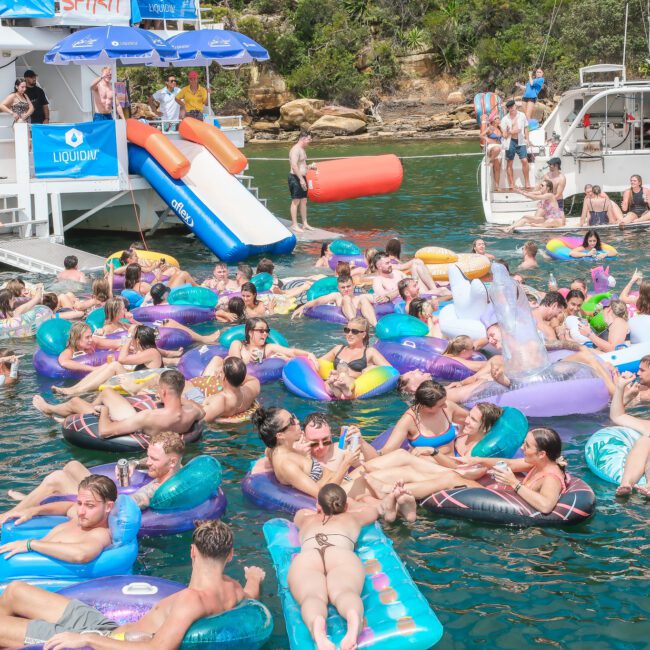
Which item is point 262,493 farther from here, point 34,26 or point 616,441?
point 34,26

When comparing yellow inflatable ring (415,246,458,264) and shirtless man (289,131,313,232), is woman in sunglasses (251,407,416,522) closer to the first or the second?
yellow inflatable ring (415,246,458,264)

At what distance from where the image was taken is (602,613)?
6453 mm

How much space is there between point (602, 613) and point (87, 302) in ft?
31.1

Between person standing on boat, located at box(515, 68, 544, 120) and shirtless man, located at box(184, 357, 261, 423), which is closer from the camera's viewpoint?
shirtless man, located at box(184, 357, 261, 423)

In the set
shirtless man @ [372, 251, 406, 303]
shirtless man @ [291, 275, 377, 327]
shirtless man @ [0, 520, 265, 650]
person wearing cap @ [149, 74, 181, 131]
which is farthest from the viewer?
person wearing cap @ [149, 74, 181, 131]

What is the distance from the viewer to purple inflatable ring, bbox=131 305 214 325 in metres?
13.7

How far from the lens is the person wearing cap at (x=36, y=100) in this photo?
60.8 ft

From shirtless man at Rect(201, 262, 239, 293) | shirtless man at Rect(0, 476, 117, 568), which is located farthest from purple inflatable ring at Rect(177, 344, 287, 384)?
shirtless man at Rect(0, 476, 117, 568)

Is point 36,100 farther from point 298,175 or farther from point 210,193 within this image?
point 298,175

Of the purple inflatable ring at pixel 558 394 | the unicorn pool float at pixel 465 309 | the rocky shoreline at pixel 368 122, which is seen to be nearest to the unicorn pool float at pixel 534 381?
the purple inflatable ring at pixel 558 394

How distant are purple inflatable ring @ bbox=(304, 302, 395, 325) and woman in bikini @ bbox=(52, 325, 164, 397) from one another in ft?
10.0

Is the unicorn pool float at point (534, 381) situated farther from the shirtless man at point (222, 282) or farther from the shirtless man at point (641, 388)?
the shirtless man at point (222, 282)

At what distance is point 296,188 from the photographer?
20.5 meters

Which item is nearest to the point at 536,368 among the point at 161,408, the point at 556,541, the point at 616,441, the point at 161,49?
the point at 616,441
